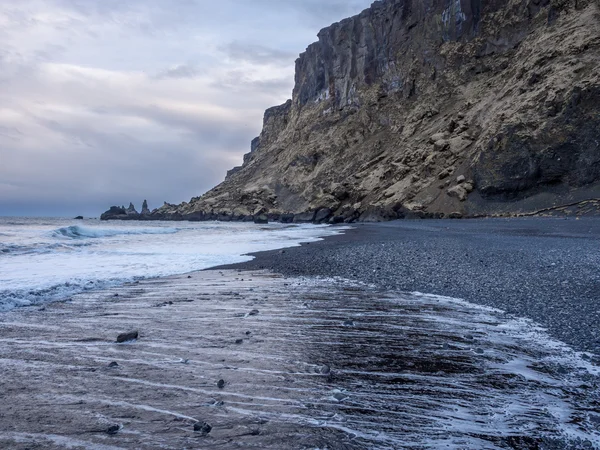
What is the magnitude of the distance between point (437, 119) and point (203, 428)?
171ft

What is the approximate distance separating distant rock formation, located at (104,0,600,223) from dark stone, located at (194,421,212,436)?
32.3m

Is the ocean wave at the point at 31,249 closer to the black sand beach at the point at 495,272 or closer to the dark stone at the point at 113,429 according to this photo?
the black sand beach at the point at 495,272

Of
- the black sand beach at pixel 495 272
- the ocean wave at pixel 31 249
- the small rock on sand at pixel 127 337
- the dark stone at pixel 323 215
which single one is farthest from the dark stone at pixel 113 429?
the dark stone at pixel 323 215

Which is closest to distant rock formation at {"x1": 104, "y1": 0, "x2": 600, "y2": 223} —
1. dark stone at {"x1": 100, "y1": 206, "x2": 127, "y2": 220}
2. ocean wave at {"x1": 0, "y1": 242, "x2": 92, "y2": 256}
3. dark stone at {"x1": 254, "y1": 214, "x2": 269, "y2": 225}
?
dark stone at {"x1": 254, "y1": 214, "x2": 269, "y2": 225}

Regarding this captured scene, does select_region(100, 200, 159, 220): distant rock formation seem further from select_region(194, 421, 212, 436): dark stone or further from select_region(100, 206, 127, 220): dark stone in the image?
select_region(194, 421, 212, 436): dark stone

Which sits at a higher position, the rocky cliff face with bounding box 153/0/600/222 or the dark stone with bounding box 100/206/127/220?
the rocky cliff face with bounding box 153/0/600/222

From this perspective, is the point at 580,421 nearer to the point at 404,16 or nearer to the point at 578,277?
the point at 578,277

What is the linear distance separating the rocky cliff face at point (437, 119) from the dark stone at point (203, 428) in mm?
32321

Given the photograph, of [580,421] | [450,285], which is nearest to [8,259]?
[450,285]

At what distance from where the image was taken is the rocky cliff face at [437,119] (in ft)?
103

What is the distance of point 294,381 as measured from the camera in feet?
11.5

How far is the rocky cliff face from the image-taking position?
31438 mm

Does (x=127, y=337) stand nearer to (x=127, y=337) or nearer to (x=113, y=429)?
(x=127, y=337)

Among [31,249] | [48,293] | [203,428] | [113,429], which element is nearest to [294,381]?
[203,428]
